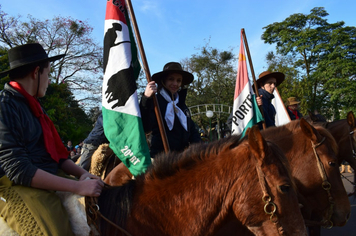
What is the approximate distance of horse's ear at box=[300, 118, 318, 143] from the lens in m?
2.95

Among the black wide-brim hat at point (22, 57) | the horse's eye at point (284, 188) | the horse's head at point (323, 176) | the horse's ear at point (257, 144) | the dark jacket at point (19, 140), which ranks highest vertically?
the black wide-brim hat at point (22, 57)

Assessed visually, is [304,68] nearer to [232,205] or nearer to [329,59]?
[329,59]

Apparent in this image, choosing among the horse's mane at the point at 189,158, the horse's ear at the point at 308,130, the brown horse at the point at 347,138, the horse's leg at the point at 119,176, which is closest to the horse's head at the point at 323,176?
the horse's ear at the point at 308,130

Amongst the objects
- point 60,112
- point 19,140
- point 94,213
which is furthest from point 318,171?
point 60,112

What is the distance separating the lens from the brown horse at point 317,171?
117 inches

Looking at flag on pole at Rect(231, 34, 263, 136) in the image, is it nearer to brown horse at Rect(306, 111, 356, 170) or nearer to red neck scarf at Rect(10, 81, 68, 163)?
brown horse at Rect(306, 111, 356, 170)

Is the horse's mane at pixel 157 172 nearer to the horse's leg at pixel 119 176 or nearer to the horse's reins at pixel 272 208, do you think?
the horse's reins at pixel 272 208

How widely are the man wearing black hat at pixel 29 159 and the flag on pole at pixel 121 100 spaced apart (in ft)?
2.44

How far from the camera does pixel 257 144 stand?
160 cm

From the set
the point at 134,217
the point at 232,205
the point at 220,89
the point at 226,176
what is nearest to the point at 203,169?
the point at 226,176

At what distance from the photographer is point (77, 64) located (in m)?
23.0

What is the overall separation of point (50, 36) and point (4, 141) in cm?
2361

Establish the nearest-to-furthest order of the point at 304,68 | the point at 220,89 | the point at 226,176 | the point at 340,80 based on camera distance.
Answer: the point at 226,176, the point at 340,80, the point at 304,68, the point at 220,89

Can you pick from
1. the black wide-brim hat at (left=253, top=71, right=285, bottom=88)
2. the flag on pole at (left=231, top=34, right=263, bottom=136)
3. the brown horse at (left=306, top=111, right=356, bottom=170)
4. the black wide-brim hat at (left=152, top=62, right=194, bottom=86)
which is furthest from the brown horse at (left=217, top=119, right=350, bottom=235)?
the black wide-brim hat at (left=253, top=71, right=285, bottom=88)
